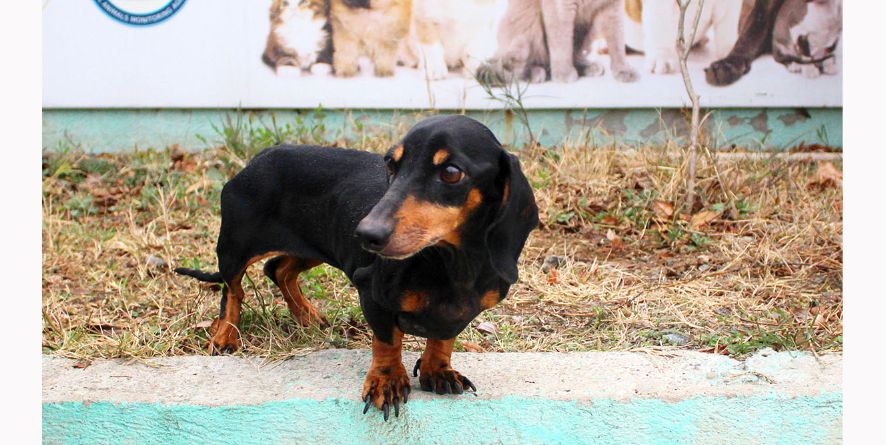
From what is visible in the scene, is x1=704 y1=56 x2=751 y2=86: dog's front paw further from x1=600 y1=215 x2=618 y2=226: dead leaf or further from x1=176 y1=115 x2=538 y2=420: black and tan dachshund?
x1=176 y1=115 x2=538 y2=420: black and tan dachshund

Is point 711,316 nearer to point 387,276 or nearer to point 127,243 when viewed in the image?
point 387,276

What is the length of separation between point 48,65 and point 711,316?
5.32m

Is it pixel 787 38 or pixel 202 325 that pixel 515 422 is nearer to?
pixel 202 325

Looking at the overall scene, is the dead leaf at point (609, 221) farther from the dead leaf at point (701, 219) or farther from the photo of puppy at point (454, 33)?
the photo of puppy at point (454, 33)

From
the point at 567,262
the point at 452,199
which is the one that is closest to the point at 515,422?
the point at 452,199

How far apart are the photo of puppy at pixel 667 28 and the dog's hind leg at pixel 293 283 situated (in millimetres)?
3850

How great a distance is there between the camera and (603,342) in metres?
3.64

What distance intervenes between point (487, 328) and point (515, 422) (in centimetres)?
95

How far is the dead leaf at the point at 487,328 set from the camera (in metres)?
3.80

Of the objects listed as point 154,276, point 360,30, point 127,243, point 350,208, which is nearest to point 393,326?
point 350,208

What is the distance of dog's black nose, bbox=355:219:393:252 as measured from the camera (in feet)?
7.45

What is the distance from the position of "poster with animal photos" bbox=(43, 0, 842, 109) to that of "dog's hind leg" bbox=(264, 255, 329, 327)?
3.15 m

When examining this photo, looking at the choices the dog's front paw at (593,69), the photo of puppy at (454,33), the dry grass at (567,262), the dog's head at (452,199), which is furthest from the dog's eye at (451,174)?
the dog's front paw at (593,69)

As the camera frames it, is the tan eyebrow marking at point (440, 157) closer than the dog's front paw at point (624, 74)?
Yes
